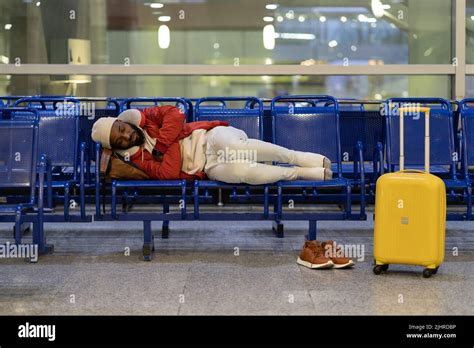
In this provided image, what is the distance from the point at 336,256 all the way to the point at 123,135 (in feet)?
6.36

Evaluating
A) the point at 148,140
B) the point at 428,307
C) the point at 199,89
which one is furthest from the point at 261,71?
the point at 428,307

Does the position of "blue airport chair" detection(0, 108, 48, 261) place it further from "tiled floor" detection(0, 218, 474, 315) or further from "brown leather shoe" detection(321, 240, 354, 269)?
"brown leather shoe" detection(321, 240, 354, 269)

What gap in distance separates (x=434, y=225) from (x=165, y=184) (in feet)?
6.89

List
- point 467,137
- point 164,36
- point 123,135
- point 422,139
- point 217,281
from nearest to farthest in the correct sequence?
point 217,281, point 123,135, point 467,137, point 422,139, point 164,36

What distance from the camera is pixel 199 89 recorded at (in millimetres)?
12000

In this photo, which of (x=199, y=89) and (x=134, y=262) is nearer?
(x=134, y=262)

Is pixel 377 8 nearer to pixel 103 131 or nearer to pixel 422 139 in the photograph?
pixel 422 139

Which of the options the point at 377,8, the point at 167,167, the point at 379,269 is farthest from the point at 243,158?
the point at 377,8

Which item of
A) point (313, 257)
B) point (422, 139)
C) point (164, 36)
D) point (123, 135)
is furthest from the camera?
point (164, 36)

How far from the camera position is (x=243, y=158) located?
6.95 m

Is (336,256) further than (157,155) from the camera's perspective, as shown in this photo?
No

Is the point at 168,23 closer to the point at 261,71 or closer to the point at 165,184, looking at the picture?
the point at 261,71

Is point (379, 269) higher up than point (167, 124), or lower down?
lower down

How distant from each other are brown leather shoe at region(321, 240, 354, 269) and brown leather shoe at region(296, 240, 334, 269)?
0.13 ft
